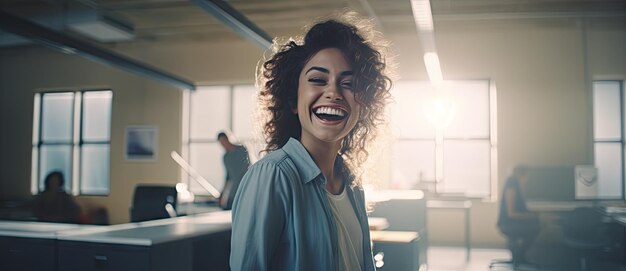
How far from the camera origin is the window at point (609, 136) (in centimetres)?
354

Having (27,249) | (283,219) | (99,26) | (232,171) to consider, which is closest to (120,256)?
(27,249)

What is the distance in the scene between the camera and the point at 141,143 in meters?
4.01

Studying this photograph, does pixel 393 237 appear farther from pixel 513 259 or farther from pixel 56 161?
pixel 56 161

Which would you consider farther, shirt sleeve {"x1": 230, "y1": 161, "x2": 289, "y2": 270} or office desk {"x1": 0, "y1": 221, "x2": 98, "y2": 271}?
office desk {"x1": 0, "y1": 221, "x2": 98, "y2": 271}

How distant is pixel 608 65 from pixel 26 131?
11.4 feet

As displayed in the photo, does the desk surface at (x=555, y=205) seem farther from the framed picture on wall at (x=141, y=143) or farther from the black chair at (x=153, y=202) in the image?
the framed picture on wall at (x=141, y=143)

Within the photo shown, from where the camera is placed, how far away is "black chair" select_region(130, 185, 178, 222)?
154 inches

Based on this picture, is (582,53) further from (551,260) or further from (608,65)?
(551,260)

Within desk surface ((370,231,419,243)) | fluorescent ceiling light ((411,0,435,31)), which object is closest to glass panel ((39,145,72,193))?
desk surface ((370,231,419,243))

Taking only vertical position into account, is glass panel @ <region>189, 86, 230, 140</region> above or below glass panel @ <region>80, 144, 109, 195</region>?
above

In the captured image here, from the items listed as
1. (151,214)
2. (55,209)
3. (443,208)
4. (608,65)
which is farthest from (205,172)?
(608,65)

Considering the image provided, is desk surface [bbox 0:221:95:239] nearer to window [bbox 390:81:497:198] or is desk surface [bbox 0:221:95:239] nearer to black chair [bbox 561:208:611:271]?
window [bbox 390:81:497:198]

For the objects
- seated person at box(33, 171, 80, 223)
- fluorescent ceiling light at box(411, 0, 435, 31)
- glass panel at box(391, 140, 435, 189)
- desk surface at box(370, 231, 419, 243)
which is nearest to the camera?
seated person at box(33, 171, 80, 223)

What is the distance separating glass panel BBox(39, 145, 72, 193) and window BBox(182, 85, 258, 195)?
120cm
